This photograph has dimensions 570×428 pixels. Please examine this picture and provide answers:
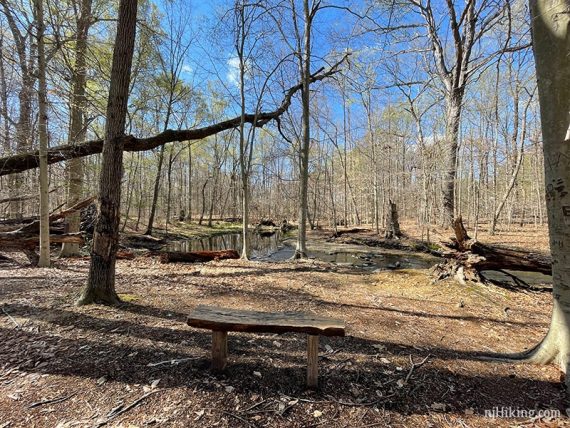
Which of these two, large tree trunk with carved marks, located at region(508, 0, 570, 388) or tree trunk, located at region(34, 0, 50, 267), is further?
tree trunk, located at region(34, 0, 50, 267)

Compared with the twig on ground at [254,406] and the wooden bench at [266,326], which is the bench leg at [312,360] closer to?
the wooden bench at [266,326]

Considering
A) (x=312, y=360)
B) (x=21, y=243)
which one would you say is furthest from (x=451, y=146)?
(x=21, y=243)

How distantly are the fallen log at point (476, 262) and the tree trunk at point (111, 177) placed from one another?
19.7ft

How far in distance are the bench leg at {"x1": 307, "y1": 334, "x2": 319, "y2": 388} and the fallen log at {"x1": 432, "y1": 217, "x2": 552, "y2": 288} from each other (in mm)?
4669

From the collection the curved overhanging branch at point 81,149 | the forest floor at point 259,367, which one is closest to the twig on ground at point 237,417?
the forest floor at point 259,367

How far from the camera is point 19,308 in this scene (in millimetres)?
3555

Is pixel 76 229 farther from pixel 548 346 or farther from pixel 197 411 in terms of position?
pixel 548 346

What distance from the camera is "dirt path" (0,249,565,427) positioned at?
1.97 m

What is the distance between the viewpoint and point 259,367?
2488 mm

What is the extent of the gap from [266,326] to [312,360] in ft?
1.49

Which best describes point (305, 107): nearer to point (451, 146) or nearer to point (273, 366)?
point (451, 146)

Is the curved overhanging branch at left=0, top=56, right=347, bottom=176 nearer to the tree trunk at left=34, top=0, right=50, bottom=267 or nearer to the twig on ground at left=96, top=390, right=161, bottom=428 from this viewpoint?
the tree trunk at left=34, top=0, right=50, bottom=267

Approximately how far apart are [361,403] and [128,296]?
3533 mm

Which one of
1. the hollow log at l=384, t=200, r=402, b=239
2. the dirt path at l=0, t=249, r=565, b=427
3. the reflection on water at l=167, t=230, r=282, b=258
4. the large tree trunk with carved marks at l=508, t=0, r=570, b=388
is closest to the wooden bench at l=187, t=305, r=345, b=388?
the dirt path at l=0, t=249, r=565, b=427
